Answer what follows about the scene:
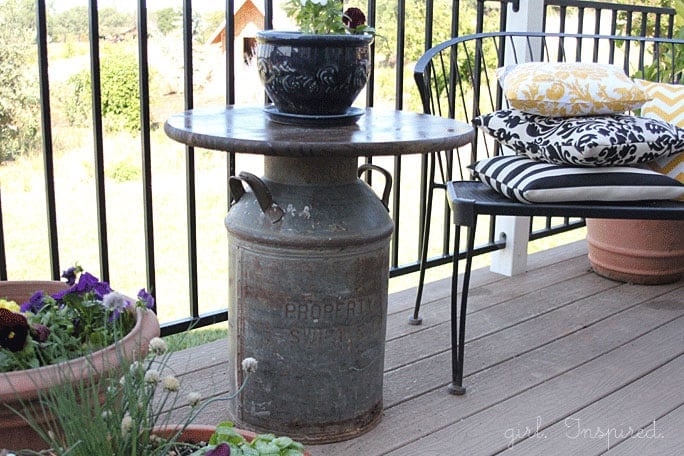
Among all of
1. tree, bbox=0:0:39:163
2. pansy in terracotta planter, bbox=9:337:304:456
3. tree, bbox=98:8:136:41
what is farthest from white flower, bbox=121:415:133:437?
tree, bbox=98:8:136:41

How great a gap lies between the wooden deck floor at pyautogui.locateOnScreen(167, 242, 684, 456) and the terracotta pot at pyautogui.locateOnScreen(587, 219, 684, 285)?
49 millimetres

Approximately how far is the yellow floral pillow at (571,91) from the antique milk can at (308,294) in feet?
2.20

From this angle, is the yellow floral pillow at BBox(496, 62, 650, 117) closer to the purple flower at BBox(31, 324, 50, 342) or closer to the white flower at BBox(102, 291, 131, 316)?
the white flower at BBox(102, 291, 131, 316)

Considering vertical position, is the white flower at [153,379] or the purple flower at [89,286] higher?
the purple flower at [89,286]

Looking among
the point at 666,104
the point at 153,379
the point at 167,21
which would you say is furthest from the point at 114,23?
the point at 153,379

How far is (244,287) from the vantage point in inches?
75.3

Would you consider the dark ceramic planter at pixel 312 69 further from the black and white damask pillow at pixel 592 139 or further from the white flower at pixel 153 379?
the white flower at pixel 153 379

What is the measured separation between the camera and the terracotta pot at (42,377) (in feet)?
4.03

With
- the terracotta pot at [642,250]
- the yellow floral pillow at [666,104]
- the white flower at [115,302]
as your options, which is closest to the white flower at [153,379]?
the white flower at [115,302]

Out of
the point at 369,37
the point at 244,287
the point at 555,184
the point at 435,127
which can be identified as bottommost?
the point at 244,287

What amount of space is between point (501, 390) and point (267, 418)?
67 centimetres

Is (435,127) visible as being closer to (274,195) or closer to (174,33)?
(274,195)

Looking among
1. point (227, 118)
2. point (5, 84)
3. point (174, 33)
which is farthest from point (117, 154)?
point (227, 118)

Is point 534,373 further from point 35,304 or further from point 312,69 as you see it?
point 35,304
